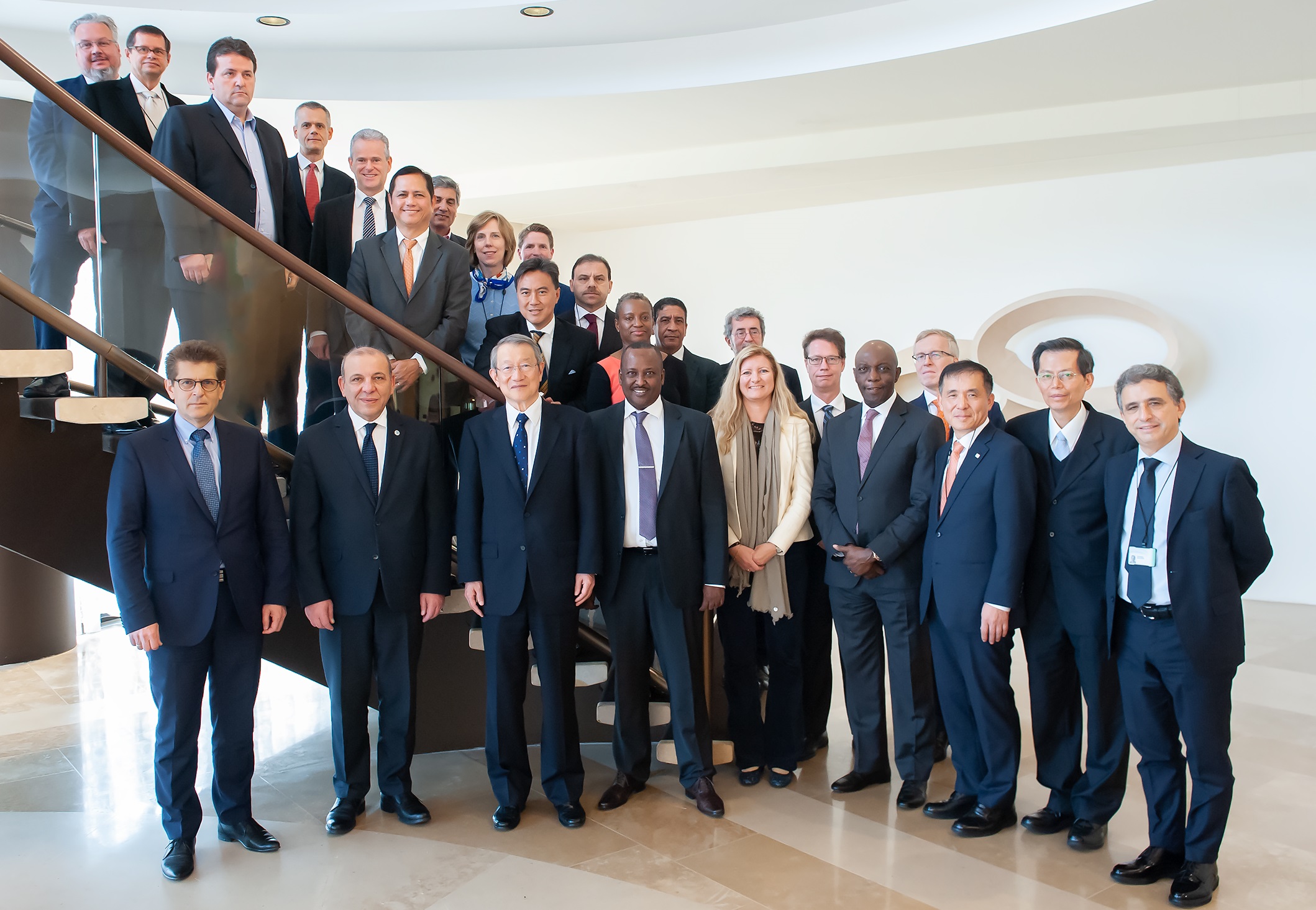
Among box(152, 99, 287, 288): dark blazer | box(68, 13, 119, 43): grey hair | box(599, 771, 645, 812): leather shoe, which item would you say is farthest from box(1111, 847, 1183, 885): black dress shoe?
box(68, 13, 119, 43): grey hair

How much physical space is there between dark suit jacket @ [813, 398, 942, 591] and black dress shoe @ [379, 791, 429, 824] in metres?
1.87

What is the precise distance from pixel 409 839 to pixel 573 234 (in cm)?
878

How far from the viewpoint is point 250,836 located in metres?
3.60

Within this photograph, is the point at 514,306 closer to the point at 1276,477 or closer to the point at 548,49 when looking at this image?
the point at 548,49

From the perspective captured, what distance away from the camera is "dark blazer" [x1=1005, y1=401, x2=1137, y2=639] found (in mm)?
3424

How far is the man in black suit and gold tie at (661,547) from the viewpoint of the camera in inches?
151

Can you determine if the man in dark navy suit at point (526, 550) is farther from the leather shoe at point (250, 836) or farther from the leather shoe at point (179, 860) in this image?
the leather shoe at point (179, 860)

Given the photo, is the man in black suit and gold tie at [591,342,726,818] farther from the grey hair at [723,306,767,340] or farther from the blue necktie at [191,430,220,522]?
the blue necktie at [191,430,220,522]

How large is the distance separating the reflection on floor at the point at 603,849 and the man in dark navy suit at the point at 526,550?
11.8 inches

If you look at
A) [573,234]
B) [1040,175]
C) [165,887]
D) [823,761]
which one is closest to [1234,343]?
[1040,175]

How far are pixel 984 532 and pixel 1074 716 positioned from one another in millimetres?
801

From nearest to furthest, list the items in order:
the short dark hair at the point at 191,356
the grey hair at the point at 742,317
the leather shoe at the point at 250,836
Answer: the short dark hair at the point at 191,356
the leather shoe at the point at 250,836
the grey hair at the point at 742,317

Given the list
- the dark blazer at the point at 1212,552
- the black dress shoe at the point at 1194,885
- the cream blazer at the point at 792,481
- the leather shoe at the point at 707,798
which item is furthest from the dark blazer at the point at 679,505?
the black dress shoe at the point at 1194,885

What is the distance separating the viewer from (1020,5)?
6.41 m
